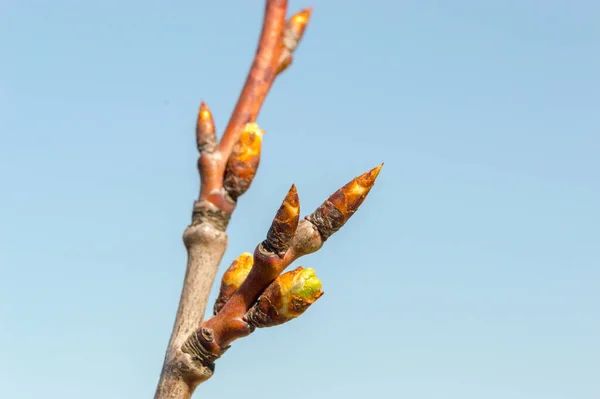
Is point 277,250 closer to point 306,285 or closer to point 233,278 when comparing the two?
point 306,285

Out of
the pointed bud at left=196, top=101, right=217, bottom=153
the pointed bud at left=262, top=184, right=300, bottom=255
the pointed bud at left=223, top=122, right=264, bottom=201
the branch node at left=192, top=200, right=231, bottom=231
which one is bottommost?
the pointed bud at left=262, top=184, right=300, bottom=255

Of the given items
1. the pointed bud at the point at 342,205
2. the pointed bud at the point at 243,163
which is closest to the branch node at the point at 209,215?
the pointed bud at the point at 243,163

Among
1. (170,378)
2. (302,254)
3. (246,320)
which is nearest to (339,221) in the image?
(302,254)

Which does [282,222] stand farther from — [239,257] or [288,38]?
[288,38]

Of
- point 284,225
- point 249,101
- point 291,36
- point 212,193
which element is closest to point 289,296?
point 284,225

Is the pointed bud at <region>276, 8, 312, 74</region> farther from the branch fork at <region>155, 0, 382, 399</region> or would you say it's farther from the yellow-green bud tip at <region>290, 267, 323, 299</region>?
the yellow-green bud tip at <region>290, 267, 323, 299</region>

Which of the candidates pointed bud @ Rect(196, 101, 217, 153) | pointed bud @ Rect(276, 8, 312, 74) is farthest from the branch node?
pointed bud @ Rect(276, 8, 312, 74)
